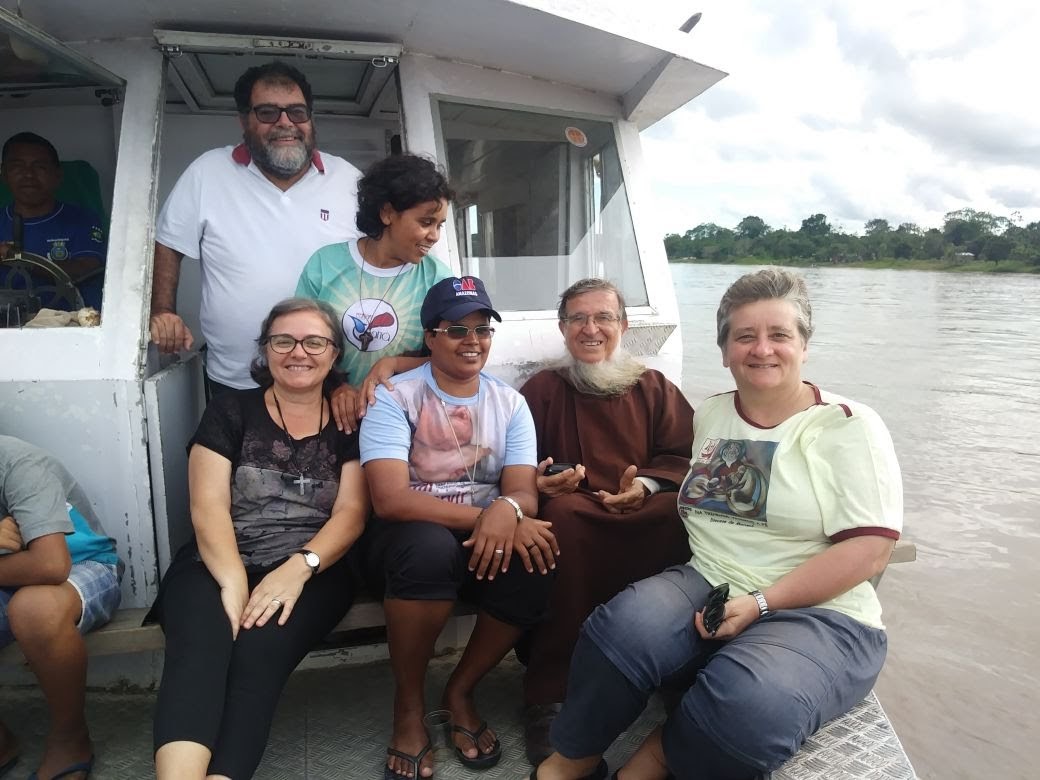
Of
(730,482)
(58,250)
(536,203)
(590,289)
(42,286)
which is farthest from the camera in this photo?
(536,203)

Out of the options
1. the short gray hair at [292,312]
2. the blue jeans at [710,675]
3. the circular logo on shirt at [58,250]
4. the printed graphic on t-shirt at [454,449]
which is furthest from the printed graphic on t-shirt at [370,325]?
the circular logo on shirt at [58,250]

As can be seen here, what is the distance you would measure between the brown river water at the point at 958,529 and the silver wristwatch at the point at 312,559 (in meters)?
2.68

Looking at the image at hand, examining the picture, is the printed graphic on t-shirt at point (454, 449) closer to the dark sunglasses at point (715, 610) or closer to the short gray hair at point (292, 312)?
the short gray hair at point (292, 312)

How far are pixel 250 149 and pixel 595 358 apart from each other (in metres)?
1.54

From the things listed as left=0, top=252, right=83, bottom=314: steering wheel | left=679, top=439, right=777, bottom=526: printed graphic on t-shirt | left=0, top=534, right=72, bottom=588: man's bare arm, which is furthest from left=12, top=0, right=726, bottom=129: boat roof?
left=0, top=534, right=72, bottom=588: man's bare arm

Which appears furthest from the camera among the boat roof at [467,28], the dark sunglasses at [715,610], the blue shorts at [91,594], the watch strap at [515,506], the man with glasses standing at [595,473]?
the boat roof at [467,28]

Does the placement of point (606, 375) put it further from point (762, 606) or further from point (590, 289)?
point (762, 606)

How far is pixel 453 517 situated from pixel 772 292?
1.19 meters

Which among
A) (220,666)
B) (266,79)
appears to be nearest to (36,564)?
(220,666)

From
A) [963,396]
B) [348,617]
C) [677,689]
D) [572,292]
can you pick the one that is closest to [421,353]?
[572,292]

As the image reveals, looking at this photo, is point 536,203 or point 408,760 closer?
point 408,760

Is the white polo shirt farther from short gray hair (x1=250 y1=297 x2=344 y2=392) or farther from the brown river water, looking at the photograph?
the brown river water

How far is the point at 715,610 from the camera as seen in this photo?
2.07m

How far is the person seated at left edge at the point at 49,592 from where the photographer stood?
214 cm
